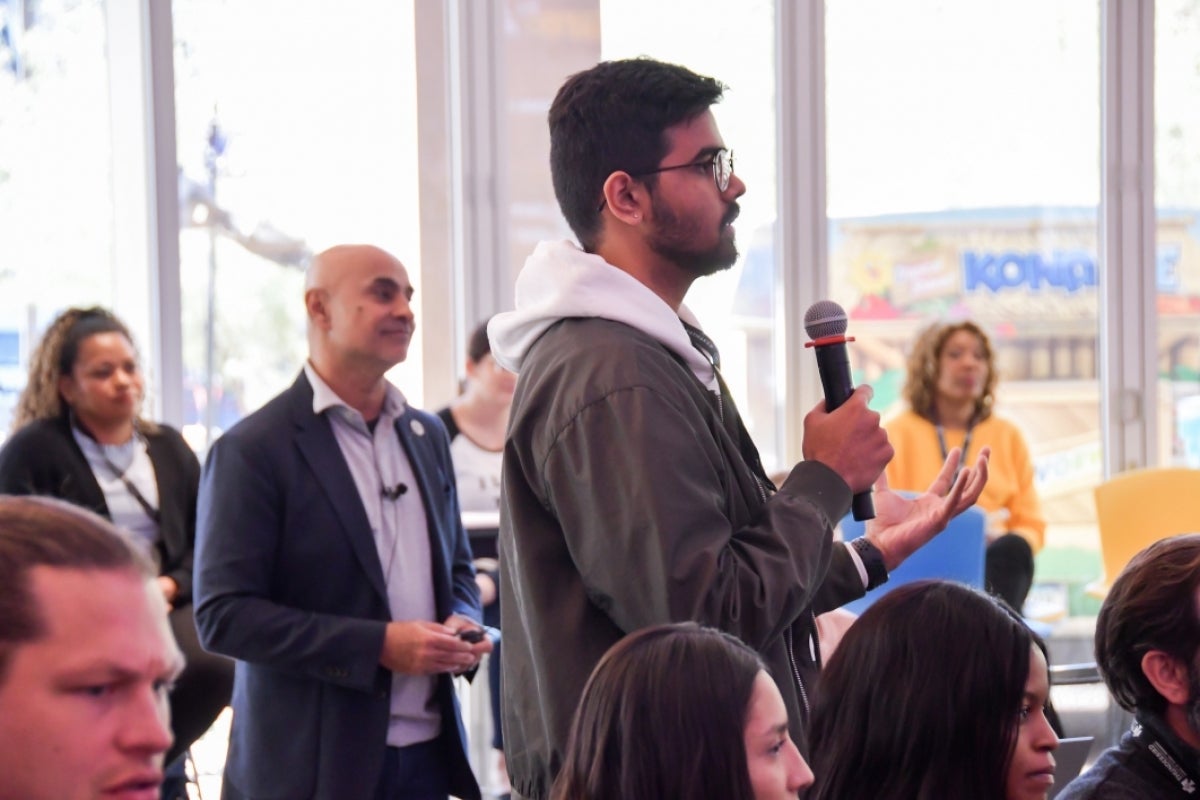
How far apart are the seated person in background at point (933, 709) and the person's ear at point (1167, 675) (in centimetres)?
35

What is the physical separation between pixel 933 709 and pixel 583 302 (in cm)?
63

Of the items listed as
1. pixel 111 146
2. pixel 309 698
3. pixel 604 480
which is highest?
pixel 111 146

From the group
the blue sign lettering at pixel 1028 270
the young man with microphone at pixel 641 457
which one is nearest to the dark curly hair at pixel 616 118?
the young man with microphone at pixel 641 457

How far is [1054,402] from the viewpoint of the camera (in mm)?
6414

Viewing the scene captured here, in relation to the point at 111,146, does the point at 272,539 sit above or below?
below

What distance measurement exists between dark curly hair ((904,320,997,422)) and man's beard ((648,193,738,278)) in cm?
385

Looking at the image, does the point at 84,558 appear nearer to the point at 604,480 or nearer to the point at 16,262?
the point at 604,480

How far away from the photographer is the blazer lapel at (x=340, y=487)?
2.63 meters

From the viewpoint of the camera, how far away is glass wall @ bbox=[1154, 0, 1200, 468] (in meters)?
6.45

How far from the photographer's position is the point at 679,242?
→ 1.73 metres

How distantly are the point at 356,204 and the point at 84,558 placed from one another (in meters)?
4.50

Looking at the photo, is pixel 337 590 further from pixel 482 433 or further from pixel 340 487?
pixel 482 433

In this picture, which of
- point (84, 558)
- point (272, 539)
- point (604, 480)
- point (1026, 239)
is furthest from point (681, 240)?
point (1026, 239)

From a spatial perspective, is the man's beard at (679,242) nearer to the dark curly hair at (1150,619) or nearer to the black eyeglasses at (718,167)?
the black eyeglasses at (718,167)
